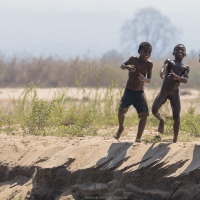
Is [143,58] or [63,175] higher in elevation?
[143,58]

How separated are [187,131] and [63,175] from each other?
2888 mm

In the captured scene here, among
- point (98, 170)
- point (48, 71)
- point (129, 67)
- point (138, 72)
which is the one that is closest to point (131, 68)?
point (129, 67)

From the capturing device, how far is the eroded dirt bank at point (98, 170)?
852 centimetres

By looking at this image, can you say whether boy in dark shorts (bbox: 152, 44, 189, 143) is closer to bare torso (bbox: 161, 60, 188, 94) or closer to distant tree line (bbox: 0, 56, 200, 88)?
bare torso (bbox: 161, 60, 188, 94)

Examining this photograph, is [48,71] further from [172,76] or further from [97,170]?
[97,170]

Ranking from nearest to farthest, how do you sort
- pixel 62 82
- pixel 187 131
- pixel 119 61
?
pixel 187 131 → pixel 62 82 → pixel 119 61

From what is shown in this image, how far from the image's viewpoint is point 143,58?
9875 millimetres

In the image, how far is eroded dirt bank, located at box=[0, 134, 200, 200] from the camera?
852 cm

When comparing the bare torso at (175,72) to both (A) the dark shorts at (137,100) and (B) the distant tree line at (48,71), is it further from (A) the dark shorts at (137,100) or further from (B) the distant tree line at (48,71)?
(B) the distant tree line at (48,71)

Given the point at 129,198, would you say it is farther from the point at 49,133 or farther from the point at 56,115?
the point at 56,115

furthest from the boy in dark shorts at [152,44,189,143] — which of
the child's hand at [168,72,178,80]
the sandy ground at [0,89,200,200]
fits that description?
Result: the sandy ground at [0,89,200,200]

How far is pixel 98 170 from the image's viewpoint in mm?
9156

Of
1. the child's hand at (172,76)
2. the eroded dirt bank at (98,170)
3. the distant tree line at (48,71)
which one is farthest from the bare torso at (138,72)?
the distant tree line at (48,71)

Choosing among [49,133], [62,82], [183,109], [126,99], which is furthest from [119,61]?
[126,99]
